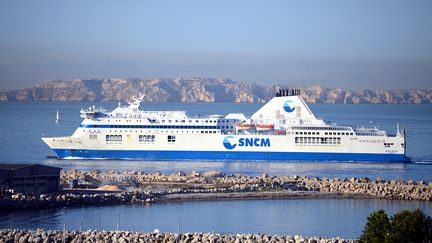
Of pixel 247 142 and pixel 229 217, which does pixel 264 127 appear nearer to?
pixel 247 142

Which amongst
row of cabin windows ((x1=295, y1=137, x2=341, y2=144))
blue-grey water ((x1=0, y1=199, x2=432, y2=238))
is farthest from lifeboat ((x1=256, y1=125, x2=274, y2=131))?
blue-grey water ((x1=0, y1=199, x2=432, y2=238))

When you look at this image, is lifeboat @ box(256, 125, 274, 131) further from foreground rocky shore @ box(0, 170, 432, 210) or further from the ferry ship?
foreground rocky shore @ box(0, 170, 432, 210)

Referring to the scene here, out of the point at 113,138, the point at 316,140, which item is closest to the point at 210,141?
the point at 113,138

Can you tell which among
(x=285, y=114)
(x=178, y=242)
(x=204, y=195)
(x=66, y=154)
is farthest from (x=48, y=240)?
(x=285, y=114)

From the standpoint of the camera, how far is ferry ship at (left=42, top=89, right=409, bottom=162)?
158ft

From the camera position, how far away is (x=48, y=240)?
20031 mm

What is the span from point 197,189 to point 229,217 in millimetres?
4982

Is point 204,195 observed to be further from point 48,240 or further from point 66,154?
point 66,154

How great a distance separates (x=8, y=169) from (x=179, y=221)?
20.1 feet

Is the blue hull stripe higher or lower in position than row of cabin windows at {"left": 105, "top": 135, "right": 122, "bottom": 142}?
lower

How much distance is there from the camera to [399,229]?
54.6 ft

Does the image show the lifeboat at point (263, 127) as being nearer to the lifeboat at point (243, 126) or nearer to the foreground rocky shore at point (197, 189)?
the lifeboat at point (243, 126)

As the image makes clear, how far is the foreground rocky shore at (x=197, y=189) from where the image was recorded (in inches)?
1087

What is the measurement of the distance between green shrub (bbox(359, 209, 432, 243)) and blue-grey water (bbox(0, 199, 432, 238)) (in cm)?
708
